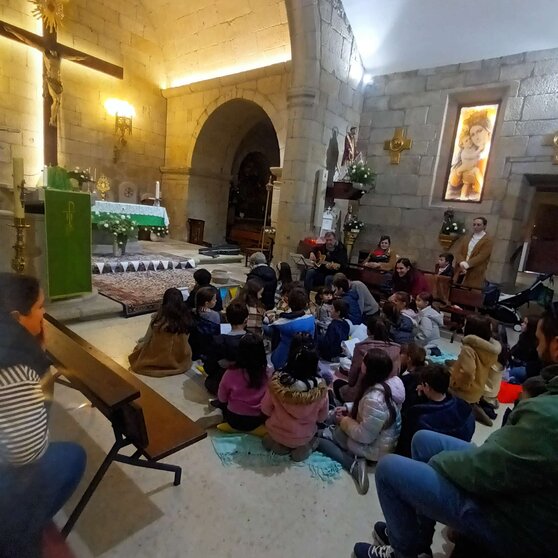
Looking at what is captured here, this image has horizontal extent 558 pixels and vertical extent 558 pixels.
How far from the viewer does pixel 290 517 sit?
69.1 inches

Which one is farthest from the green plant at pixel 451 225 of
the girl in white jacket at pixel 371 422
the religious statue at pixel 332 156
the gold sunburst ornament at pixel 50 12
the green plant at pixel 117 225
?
the gold sunburst ornament at pixel 50 12

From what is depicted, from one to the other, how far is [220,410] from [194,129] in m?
8.21

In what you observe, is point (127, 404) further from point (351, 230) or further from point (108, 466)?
point (351, 230)

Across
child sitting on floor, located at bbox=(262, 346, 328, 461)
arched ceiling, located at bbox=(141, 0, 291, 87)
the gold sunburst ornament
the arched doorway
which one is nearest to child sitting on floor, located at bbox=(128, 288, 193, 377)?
child sitting on floor, located at bbox=(262, 346, 328, 461)

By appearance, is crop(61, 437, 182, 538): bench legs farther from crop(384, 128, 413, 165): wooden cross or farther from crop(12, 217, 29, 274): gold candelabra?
crop(384, 128, 413, 165): wooden cross

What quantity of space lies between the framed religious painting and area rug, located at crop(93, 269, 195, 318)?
5.12 m

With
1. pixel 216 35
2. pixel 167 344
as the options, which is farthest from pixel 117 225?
pixel 216 35

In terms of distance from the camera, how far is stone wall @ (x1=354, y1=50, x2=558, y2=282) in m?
5.71

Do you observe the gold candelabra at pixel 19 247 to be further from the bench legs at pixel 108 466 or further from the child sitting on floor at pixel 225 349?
the bench legs at pixel 108 466

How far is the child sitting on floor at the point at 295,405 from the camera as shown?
2027 millimetres

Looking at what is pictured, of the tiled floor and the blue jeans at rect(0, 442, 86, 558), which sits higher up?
the blue jeans at rect(0, 442, 86, 558)

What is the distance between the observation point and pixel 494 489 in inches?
44.8

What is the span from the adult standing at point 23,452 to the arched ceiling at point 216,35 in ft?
25.8

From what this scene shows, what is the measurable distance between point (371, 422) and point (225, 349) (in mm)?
1073
